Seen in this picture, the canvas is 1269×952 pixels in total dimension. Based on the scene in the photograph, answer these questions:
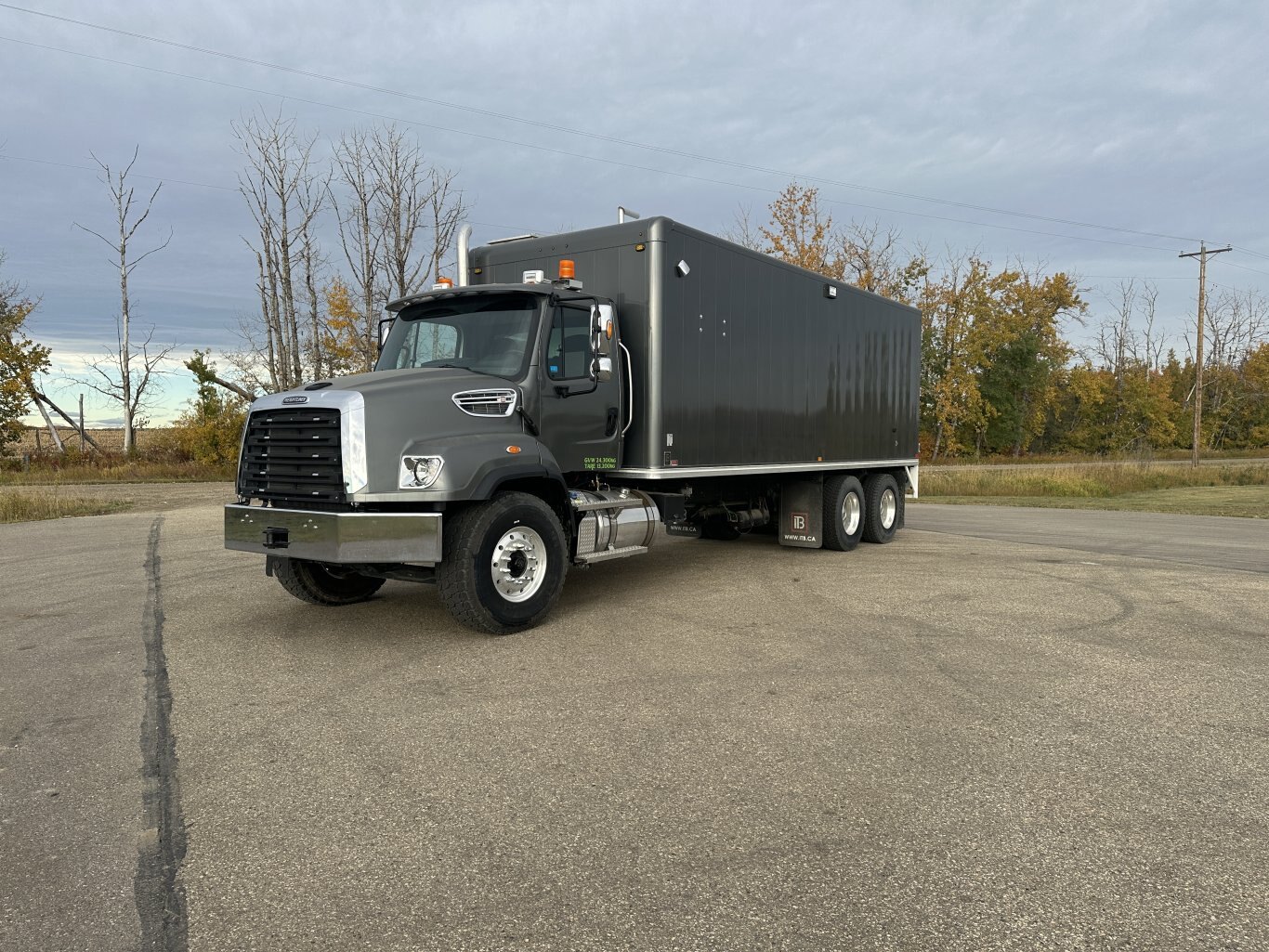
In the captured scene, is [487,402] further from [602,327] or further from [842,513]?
[842,513]

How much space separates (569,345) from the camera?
7.09m

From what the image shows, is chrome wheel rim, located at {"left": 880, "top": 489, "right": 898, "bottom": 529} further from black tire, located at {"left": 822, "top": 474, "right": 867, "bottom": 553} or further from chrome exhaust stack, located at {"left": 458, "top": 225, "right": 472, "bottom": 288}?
chrome exhaust stack, located at {"left": 458, "top": 225, "right": 472, "bottom": 288}

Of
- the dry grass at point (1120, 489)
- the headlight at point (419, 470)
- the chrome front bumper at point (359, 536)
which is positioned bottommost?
the dry grass at point (1120, 489)

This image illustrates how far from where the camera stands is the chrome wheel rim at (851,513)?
11219 mm

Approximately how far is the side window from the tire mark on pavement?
11.7ft

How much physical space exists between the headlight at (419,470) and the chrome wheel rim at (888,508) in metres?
7.98

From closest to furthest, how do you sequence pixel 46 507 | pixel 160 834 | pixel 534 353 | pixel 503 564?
pixel 160 834, pixel 503 564, pixel 534 353, pixel 46 507

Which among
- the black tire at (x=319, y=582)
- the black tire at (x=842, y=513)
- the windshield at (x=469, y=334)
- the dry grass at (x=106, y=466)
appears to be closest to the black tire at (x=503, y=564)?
the windshield at (x=469, y=334)

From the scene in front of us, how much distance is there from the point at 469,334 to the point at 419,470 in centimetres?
165

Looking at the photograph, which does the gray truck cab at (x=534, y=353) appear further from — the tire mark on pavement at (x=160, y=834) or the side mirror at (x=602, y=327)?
the tire mark on pavement at (x=160, y=834)

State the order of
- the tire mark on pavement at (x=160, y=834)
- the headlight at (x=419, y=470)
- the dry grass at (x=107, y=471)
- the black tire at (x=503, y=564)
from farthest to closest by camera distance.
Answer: the dry grass at (x=107, y=471)
the black tire at (x=503, y=564)
the headlight at (x=419, y=470)
the tire mark on pavement at (x=160, y=834)

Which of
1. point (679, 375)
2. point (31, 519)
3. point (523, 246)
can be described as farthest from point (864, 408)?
point (31, 519)

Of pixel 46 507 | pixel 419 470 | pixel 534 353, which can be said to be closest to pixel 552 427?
pixel 534 353

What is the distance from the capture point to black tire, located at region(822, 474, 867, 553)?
10883mm
